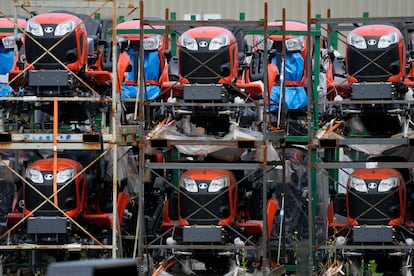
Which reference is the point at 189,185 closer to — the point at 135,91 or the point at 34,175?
the point at 34,175

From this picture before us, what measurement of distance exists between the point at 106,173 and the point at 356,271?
3419mm

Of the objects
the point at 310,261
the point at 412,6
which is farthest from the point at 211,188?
the point at 412,6

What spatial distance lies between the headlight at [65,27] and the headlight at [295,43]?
12.0 ft

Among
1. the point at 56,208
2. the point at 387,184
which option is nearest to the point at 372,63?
the point at 387,184

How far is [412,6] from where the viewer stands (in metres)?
22.4

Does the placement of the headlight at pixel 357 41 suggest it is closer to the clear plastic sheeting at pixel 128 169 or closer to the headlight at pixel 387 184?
the headlight at pixel 387 184

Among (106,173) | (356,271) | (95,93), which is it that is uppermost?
(95,93)

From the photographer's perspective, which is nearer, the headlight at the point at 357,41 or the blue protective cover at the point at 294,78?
the headlight at the point at 357,41

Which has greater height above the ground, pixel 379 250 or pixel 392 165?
pixel 392 165

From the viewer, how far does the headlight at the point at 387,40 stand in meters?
13.4

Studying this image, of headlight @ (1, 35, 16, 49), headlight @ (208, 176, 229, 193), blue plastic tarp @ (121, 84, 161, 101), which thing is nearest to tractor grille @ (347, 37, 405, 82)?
headlight @ (208, 176, 229, 193)

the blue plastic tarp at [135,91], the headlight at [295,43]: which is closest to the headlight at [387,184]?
the headlight at [295,43]

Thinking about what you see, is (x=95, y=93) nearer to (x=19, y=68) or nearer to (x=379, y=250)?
(x=19, y=68)

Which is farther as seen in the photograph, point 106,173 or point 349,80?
point 106,173
